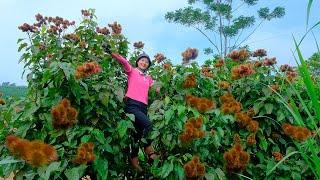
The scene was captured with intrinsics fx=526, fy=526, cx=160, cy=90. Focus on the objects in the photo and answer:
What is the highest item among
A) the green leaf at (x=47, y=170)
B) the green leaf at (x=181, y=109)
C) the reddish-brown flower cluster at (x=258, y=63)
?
the reddish-brown flower cluster at (x=258, y=63)

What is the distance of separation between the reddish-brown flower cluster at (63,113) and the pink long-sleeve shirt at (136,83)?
3.93ft

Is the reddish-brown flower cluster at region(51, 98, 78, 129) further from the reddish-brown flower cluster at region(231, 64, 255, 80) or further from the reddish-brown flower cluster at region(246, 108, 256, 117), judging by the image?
the reddish-brown flower cluster at region(246, 108, 256, 117)

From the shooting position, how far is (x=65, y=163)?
3400mm

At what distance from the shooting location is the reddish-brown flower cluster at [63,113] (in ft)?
10.1

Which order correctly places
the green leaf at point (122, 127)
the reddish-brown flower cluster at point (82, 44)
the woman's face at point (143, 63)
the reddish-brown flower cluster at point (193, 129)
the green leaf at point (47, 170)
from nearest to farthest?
the green leaf at point (47, 170)
the reddish-brown flower cluster at point (193, 129)
the green leaf at point (122, 127)
the reddish-brown flower cluster at point (82, 44)
the woman's face at point (143, 63)

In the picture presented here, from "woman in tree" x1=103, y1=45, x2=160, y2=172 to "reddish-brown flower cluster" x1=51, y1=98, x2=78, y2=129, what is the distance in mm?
1042

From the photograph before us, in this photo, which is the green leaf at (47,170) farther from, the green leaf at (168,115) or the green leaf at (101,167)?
the green leaf at (168,115)

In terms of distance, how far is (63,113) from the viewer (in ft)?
10.3

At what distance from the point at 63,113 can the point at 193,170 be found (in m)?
0.92

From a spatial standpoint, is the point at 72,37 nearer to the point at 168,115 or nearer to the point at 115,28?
the point at 115,28

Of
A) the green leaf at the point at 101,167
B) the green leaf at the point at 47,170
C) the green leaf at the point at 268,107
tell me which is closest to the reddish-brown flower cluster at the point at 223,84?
the green leaf at the point at 268,107

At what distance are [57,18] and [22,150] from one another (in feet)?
7.63

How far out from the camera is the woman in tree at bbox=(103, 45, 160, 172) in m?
4.21

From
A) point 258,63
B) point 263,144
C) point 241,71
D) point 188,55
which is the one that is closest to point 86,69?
point 188,55
